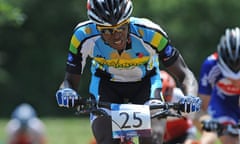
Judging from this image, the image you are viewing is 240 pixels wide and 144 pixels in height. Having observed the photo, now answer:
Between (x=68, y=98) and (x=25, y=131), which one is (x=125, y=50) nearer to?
(x=68, y=98)

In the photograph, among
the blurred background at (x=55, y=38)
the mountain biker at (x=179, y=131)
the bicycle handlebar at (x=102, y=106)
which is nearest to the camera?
the bicycle handlebar at (x=102, y=106)

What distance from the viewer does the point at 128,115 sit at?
8328 mm

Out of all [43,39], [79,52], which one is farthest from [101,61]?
[43,39]

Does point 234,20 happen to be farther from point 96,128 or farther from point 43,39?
point 96,128

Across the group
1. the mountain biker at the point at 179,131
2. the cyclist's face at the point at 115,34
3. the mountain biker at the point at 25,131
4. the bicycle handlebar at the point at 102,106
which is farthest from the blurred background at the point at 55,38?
the bicycle handlebar at the point at 102,106

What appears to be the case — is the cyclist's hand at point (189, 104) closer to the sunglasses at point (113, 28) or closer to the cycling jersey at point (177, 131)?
the sunglasses at point (113, 28)

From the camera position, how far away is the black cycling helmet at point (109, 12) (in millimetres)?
8617

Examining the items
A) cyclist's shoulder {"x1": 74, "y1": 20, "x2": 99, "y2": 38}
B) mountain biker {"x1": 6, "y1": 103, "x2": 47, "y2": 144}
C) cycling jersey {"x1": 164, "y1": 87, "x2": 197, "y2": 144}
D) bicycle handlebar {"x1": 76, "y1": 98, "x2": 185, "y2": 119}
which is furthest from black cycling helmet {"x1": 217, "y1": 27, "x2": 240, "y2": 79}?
bicycle handlebar {"x1": 76, "y1": 98, "x2": 185, "y2": 119}

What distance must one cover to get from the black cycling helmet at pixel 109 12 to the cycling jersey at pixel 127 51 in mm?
325

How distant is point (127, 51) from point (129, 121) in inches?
38.8

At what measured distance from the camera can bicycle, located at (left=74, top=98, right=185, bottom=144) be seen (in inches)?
328

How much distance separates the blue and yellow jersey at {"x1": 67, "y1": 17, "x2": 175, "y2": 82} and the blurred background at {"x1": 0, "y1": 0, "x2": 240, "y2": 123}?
38413 mm

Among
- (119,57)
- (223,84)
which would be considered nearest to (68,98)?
(119,57)

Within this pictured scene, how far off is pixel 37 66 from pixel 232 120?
4125 centimetres
